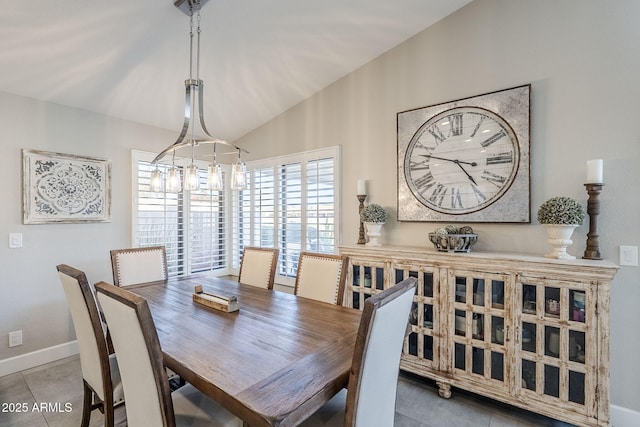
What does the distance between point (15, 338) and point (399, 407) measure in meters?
3.24

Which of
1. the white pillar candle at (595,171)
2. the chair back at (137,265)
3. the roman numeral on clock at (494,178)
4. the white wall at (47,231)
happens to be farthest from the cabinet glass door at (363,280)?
the white wall at (47,231)

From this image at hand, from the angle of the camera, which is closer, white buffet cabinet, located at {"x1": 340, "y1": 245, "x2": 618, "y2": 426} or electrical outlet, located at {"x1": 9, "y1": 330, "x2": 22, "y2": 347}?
white buffet cabinet, located at {"x1": 340, "y1": 245, "x2": 618, "y2": 426}

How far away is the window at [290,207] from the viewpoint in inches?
130

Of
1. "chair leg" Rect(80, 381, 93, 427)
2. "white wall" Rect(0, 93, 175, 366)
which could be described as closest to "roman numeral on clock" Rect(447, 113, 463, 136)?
"chair leg" Rect(80, 381, 93, 427)

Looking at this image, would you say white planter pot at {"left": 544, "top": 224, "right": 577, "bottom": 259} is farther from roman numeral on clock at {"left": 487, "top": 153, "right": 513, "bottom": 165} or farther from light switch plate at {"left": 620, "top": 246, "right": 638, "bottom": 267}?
roman numeral on clock at {"left": 487, "top": 153, "right": 513, "bottom": 165}

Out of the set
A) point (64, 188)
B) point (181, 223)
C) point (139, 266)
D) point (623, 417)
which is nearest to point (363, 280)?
point (623, 417)

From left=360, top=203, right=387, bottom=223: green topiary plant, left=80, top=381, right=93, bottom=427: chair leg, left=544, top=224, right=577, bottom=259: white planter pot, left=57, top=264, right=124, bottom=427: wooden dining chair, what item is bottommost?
left=80, top=381, right=93, bottom=427: chair leg

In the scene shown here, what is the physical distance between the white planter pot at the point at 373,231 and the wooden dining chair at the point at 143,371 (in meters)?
1.81

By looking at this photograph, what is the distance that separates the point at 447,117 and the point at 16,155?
366 centimetres

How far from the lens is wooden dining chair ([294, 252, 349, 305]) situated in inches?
87.7

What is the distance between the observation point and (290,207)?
3.61 metres

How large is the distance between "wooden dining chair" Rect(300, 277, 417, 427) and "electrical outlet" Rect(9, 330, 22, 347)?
113 inches

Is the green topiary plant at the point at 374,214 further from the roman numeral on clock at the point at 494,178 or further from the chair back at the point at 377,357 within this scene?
the chair back at the point at 377,357

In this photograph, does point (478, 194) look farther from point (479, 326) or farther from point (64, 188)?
point (64, 188)
